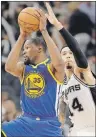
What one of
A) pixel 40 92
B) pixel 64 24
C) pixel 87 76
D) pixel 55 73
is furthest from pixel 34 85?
pixel 64 24

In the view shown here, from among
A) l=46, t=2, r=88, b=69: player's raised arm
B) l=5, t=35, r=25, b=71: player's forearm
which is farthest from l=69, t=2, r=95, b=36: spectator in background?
l=5, t=35, r=25, b=71: player's forearm

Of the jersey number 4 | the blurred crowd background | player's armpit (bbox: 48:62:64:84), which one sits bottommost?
the jersey number 4

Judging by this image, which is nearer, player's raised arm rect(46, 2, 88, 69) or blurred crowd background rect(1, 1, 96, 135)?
player's raised arm rect(46, 2, 88, 69)

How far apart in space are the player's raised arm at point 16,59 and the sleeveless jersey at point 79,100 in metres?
1.11

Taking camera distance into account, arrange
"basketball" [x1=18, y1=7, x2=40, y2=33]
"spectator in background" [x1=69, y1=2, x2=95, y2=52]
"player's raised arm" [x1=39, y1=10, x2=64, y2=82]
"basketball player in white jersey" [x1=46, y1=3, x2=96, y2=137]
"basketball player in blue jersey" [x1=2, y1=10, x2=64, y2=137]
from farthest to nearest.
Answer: "spectator in background" [x1=69, y1=2, x2=95, y2=52] → "basketball player in white jersey" [x1=46, y1=3, x2=96, y2=137] → "basketball" [x1=18, y1=7, x2=40, y2=33] → "basketball player in blue jersey" [x1=2, y1=10, x2=64, y2=137] → "player's raised arm" [x1=39, y1=10, x2=64, y2=82]

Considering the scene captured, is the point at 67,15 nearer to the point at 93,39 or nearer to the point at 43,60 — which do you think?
the point at 93,39

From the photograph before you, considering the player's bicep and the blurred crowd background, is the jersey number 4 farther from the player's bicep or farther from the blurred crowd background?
the blurred crowd background

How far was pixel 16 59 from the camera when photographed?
417 cm

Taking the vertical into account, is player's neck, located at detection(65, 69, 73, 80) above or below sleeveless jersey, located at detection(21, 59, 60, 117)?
above

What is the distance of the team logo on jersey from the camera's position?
414 cm

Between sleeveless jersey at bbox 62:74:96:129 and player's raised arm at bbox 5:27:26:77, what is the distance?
3.63ft

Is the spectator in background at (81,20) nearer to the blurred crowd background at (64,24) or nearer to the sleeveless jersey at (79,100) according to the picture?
the blurred crowd background at (64,24)

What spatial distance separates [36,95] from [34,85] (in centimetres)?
10

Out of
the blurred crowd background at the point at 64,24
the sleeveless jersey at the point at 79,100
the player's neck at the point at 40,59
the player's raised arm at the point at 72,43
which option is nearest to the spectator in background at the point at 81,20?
the blurred crowd background at the point at 64,24
